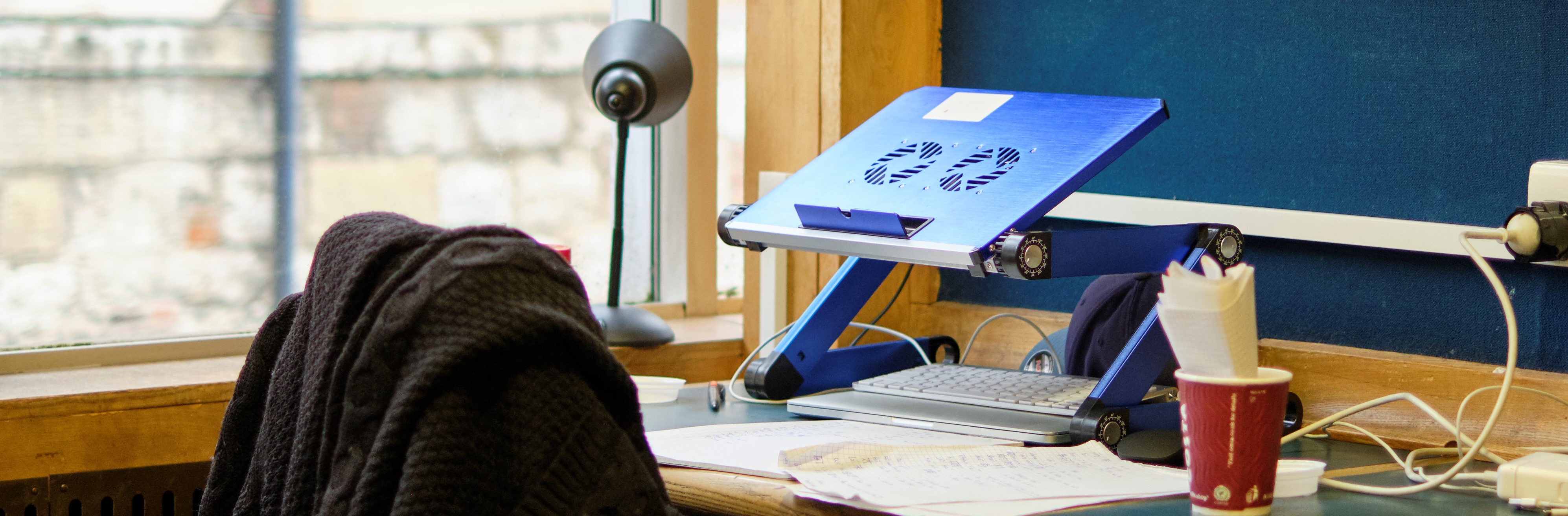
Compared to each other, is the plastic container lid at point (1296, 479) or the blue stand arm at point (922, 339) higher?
the blue stand arm at point (922, 339)

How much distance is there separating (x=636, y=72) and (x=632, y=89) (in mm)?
24

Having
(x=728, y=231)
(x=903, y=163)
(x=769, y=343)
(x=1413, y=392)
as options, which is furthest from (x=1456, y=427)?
(x=769, y=343)

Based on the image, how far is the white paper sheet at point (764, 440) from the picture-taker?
1.05 m

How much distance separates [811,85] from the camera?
178cm

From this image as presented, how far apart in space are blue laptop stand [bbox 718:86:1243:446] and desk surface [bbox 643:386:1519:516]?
18cm

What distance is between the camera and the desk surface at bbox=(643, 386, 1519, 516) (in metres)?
0.93

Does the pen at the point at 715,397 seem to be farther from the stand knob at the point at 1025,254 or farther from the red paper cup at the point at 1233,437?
the red paper cup at the point at 1233,437

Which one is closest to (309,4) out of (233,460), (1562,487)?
(233,460)

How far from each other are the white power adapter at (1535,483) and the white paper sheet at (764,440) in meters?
0.38

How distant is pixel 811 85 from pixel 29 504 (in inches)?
42.1

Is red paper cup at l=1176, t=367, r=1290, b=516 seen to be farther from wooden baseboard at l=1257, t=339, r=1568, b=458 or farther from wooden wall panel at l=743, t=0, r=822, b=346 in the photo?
wooden wall panel at l=743, t=0, r=822, b=346

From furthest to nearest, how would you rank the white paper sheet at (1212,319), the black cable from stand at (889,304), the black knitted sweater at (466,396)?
the black cable from stand at (889,304)
the white paper sheet at (1212,319)
the black knitted sweater at (466,396)

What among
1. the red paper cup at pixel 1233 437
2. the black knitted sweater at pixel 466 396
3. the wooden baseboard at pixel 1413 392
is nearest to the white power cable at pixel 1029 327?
the wooden baseboard at pixel 1413 392

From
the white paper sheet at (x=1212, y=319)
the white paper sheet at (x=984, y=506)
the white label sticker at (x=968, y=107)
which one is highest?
the white label sticker at (x=968, y=107)
